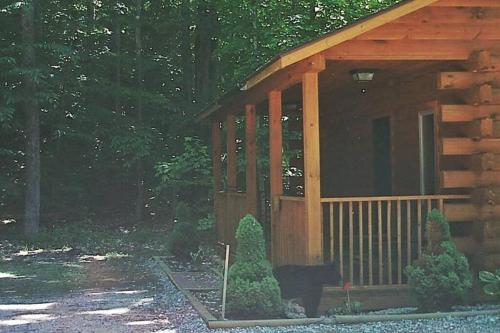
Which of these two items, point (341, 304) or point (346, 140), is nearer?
point (341, 304)

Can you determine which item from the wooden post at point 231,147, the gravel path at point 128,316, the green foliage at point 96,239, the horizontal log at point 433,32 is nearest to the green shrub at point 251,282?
the gravel path at point 128,316

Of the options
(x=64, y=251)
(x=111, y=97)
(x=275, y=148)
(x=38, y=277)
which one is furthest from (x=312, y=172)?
(x=111, y=97)

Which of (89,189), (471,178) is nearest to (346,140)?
(471,178)

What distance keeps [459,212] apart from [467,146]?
81 centimetres

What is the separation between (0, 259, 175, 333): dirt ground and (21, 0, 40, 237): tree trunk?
733 centimetres

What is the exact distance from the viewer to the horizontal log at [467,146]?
797 centimetres

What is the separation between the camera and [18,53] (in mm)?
17672

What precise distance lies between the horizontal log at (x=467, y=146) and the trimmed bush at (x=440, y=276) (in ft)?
3.78

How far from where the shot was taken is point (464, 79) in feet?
26.3

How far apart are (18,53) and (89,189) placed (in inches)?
228

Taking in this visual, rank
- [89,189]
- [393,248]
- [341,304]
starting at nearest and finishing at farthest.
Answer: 1. [341,304]
2. [393,248]
3. [89,189]

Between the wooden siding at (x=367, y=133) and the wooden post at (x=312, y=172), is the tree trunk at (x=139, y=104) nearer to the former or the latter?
the wooden siding at (x=367, y=133)

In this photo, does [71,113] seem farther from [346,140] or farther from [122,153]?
[346,140]

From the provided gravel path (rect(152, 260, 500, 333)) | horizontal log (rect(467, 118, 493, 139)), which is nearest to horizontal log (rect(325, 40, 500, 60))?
horizontal log (rect(467, 118, 493, 139))
